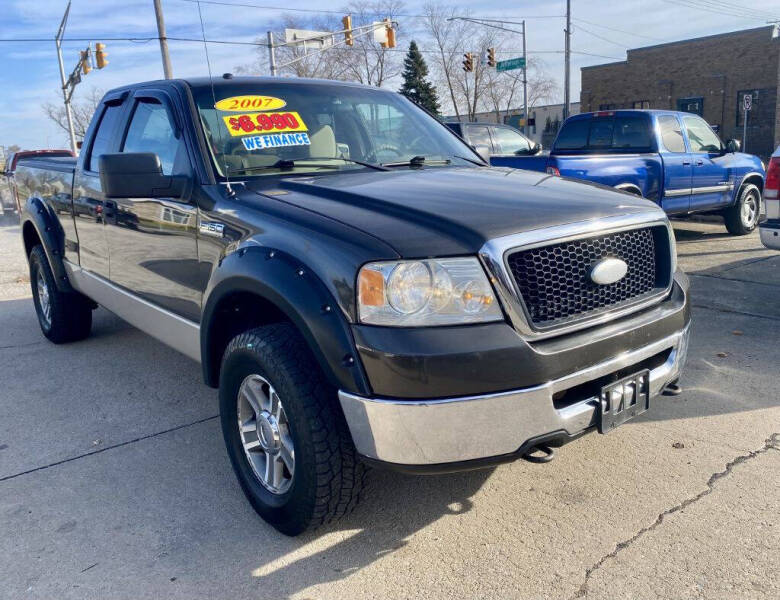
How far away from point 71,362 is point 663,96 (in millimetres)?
38422

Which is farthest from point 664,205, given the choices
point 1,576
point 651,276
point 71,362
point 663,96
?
point 663,96

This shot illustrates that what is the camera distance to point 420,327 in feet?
7.38

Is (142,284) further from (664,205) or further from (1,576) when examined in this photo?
(664,205)

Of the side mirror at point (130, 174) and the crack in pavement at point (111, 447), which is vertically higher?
the side mirror at point (130, 174)

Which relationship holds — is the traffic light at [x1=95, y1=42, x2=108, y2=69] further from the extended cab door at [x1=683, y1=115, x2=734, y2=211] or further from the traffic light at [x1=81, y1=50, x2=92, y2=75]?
the extended cab door at [x1=683, y1=115, x2=734, y2=211]

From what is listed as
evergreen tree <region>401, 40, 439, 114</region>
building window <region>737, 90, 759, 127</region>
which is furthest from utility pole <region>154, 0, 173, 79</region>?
evergreen tree <region>401, 40, 439, 114</region>

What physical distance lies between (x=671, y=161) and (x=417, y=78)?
48547mm

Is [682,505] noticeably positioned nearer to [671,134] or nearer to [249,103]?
[249,103]

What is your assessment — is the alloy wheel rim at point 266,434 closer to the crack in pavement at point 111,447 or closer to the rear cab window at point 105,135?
the crack in pavement at point 111,447

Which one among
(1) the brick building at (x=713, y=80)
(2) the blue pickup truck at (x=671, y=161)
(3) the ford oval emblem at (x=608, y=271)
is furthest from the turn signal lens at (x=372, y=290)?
(1) the brick building at (x=713, y=80)

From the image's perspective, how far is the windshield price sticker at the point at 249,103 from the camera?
11.3 feet

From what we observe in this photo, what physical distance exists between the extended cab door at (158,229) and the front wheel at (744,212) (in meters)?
9.11

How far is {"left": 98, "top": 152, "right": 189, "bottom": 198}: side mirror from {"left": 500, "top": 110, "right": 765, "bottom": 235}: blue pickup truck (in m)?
5.69

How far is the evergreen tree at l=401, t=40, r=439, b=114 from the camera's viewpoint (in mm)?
54250
